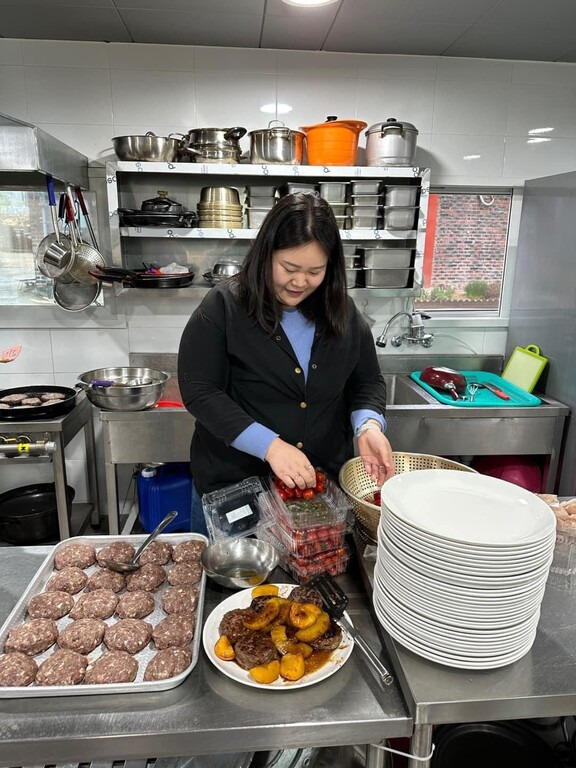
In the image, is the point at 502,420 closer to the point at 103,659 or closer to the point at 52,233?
the point at 103,659

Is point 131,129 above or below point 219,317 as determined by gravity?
above

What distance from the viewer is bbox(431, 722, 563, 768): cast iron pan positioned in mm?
1393

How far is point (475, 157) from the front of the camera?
9.62 feet

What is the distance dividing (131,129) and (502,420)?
7.73ft

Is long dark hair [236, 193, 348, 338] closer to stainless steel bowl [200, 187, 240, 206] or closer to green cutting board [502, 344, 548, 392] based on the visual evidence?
stainless steel bowl [200, 187, 240, 206]

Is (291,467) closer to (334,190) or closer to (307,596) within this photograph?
(307,596)

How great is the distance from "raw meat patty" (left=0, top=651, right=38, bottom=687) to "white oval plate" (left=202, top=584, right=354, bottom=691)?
29 centimetres

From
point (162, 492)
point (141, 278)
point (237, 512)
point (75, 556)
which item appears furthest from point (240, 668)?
point (141, 278)

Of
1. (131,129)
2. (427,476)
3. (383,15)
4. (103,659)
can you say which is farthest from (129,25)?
(103,659)

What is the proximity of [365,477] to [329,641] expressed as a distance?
1.86ft

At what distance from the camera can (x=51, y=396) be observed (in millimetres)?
2684

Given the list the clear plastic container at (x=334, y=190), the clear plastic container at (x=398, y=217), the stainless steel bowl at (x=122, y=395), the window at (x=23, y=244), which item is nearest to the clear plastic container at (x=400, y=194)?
the clear plastic container at (x=398, y=217)

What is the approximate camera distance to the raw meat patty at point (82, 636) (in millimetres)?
955

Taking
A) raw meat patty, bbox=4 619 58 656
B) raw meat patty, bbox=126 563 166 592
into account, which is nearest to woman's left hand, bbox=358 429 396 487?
raw meat patty, bbox=126 563 166 592
